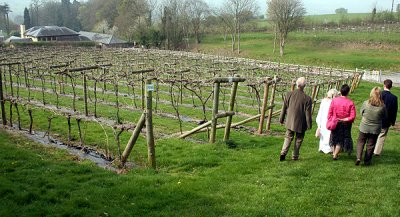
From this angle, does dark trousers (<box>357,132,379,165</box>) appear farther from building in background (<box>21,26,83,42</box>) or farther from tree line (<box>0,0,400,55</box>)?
building in background (<box>21,26,83,42</box>)

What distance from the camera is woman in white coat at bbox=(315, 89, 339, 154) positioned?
952 cm

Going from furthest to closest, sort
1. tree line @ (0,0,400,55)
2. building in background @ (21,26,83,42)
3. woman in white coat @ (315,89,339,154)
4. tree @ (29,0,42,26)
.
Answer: tree @ (29,0,42,26), building in background @ (21,26,83,42), tree line @ (0,0,400,55), woman in white coat @ (315,89,339,154)

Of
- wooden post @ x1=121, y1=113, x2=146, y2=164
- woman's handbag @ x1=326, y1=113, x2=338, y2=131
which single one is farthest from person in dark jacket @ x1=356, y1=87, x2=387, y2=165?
wooden post @ x1=121, y1=113, x2=146, y2=164

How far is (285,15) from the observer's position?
61.1 metres

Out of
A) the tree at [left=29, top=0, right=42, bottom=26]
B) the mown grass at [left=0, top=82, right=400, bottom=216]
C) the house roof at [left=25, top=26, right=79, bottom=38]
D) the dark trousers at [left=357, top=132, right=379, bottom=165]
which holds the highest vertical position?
the tree at [left=29, top=0, right=42, bottom=26]

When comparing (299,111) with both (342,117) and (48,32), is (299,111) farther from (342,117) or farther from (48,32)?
(48,32)

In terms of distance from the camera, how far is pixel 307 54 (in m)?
59.7

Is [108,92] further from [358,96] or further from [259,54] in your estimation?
[259,54]

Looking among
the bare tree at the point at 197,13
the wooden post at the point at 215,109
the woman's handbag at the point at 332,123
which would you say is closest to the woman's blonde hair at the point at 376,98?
the woman's handbag at the point at 332,123

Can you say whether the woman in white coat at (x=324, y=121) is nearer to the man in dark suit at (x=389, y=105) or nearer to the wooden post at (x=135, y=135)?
the man in dark suit at (x=389, y=105)

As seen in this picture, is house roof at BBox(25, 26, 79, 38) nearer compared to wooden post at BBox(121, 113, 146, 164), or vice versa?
wooden post at BBox(121, 113, 146, 164)

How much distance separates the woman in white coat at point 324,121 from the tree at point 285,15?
173ft

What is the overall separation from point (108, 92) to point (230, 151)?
15419 mm

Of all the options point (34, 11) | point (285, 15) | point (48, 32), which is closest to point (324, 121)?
point (285, 15)
